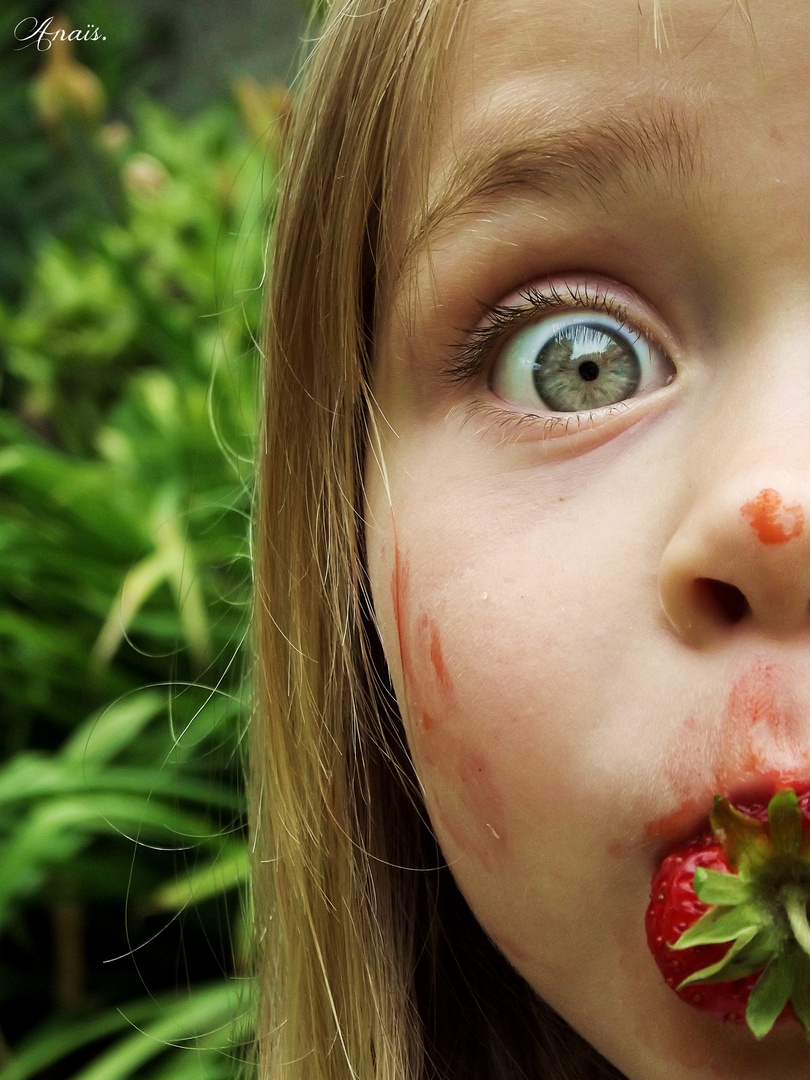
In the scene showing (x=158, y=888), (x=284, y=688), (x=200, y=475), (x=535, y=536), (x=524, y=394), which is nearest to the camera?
(x=535, y=536)

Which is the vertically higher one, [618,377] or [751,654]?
[618,377]

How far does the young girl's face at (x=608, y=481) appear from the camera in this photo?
2.04 ft

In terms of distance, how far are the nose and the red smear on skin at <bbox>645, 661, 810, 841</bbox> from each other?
31 millimetres

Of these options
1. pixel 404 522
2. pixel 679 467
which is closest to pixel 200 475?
pixel 404 522

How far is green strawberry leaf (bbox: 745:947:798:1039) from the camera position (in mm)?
570

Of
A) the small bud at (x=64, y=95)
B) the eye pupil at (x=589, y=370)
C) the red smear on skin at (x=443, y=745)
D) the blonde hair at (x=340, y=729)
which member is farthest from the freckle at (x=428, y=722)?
the small bud at (x=64, y=95)

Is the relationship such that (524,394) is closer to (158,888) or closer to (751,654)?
(751,654)

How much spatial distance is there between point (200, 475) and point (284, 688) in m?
1.25

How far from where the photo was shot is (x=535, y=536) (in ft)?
2.34

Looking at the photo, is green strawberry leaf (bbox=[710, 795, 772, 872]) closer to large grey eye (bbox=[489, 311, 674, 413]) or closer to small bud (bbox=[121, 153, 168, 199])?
large grey eye (bbox=[489, 311, 674, 413])

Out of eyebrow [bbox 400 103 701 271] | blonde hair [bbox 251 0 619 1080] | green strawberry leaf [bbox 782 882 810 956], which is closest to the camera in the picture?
green strawberry leaf [bbox 782 882 810 956]

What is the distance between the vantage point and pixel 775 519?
1.96ft

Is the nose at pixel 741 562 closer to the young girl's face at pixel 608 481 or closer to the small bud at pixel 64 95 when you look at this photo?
the young girl's face at pixel 608 481

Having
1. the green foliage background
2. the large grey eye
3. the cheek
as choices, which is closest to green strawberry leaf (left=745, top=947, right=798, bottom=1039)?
the cheek
